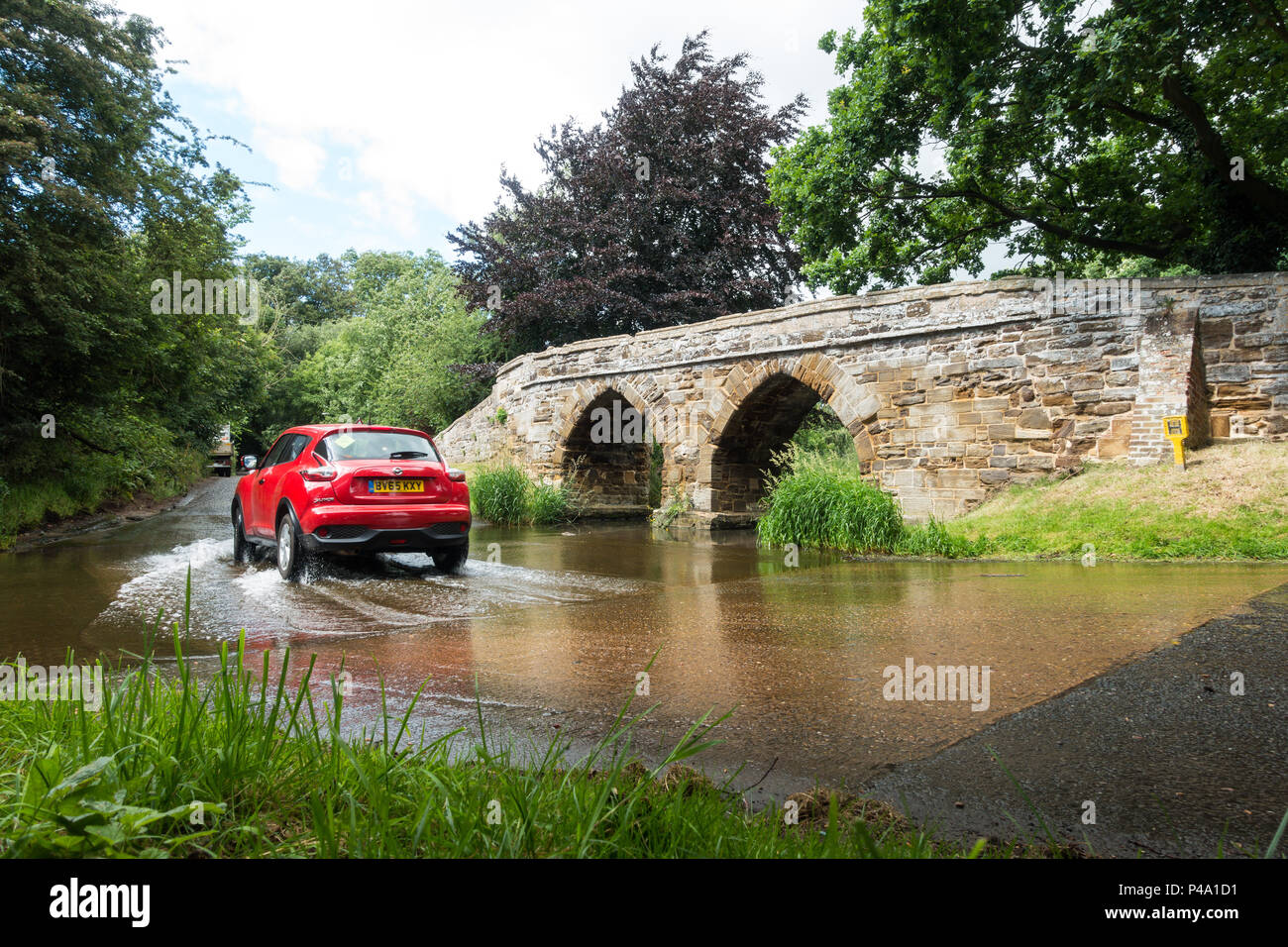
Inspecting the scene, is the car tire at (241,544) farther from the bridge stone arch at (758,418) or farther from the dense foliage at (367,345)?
the dense foliage at (367,345)

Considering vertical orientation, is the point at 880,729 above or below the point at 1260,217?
below

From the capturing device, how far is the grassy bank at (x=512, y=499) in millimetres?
16766

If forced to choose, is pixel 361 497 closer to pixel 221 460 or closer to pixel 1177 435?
pixel 1177 435

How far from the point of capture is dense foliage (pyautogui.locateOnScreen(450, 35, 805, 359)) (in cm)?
2284

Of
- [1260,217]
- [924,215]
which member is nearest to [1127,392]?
[1260,217]

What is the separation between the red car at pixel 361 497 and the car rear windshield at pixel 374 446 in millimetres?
10

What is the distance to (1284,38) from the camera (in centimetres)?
1177

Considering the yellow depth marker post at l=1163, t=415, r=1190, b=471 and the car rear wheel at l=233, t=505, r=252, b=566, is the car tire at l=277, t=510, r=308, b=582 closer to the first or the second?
the car rear wheel at l=233, t=505, r=252, b=566

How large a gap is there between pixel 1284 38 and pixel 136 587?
1662 centimetres

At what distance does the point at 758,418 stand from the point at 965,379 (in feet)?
15.0

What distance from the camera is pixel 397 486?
8117mm

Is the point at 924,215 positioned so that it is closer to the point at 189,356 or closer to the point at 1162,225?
the point at 1162,225
